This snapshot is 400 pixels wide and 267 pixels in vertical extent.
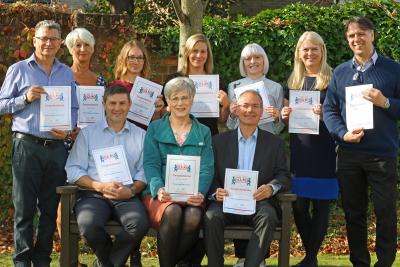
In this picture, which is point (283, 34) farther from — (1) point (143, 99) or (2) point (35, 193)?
(2) point (35, 193)

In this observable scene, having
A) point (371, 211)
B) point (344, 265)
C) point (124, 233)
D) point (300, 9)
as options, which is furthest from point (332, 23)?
point (124, 233)

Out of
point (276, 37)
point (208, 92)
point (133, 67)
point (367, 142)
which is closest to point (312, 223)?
point (367, 142)

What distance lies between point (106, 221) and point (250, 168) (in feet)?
4.33

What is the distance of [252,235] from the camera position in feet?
21.2

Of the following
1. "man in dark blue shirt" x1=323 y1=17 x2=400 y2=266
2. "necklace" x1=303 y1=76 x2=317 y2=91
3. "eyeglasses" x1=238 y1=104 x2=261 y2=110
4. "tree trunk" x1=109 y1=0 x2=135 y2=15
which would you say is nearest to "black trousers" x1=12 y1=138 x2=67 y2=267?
"eyeglasses" x1=238 y1=104 x2=261 y2=110

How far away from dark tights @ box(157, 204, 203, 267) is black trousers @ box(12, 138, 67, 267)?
119cm

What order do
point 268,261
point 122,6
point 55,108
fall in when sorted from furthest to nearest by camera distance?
point 122,6 → point 268,261 → point 55,108

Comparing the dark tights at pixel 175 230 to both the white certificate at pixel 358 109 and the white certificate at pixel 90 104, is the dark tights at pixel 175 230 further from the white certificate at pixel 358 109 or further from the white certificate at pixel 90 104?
the white certificate at pixel 358 109

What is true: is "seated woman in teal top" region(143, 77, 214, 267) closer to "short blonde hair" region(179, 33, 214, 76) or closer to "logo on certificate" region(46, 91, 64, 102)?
"short blonde hair" region(179, 33, 214, 76)

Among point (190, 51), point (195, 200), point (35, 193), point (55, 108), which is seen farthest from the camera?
point (190, 51)

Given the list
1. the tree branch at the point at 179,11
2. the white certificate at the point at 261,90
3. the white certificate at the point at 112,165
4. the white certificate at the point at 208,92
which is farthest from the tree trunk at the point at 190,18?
the white certificate at the point at 112,165

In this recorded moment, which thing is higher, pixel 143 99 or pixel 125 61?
pixel 125 61

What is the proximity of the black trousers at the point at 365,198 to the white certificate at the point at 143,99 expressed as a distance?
180cm

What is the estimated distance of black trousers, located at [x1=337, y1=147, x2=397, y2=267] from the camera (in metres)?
6.86
